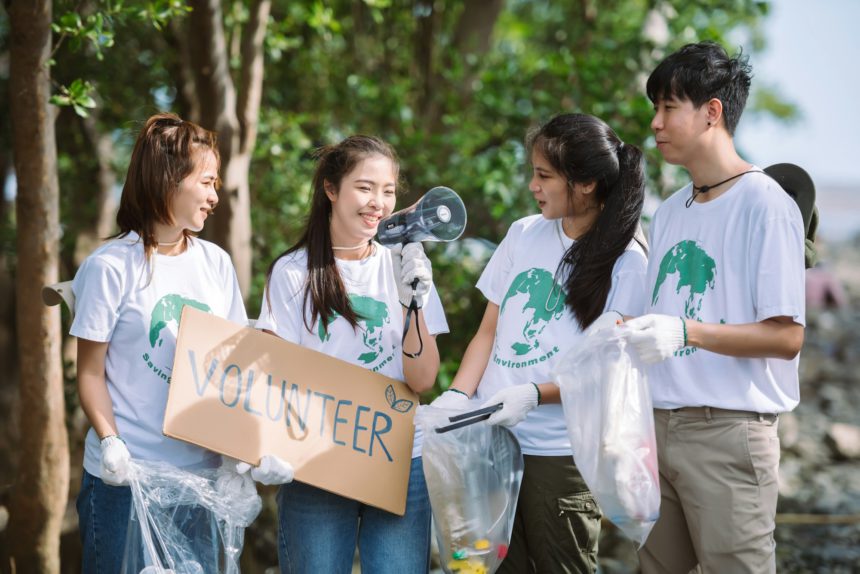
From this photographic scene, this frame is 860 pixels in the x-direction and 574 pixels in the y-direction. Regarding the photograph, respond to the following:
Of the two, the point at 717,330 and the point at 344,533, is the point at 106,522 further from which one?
the point at 717,330

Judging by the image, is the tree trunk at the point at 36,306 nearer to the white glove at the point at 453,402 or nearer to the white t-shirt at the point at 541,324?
the white glove at the point at 453,402

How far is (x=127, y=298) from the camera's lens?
236 centimetres

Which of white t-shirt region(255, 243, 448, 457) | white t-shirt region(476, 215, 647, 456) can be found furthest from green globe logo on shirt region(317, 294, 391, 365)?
white t-shirt region(476, 215, 647, 456)

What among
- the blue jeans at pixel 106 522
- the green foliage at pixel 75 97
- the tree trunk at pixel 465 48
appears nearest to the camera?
the blue jeans at pixel 106 522

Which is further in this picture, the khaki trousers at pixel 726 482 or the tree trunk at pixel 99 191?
the tree trunk at pixel 99 191

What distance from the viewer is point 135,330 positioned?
2355 millimetres

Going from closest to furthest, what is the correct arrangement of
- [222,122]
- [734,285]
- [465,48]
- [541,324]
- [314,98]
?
[734,285]
[541,324]
[222,122]
[465,48]
[314,98]

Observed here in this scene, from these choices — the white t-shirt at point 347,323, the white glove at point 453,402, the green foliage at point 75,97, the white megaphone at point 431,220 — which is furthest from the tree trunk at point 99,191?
the white glove at point 453,402

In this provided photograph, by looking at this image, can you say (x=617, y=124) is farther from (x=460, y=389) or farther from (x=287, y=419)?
(x=287, y=419)

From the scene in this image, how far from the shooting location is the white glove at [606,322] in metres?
2.24

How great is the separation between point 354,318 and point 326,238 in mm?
267

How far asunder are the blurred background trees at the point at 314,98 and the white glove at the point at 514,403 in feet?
5.88

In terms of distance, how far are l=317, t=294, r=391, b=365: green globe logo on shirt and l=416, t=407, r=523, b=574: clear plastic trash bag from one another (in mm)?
241

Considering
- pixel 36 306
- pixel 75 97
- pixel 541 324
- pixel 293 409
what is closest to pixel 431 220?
pixel 541 324
